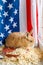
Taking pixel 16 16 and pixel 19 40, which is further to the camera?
pixel 16 16

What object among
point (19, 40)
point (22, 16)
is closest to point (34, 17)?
point (22, 16)

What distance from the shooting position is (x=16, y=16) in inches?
86.4

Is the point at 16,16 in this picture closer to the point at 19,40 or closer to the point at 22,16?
the point at 22,16

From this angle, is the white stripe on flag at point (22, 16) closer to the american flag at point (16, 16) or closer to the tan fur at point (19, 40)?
the american flag at point (16, 16)

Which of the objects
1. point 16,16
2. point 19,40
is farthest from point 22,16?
point 19,40

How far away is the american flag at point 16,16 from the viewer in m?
2.15

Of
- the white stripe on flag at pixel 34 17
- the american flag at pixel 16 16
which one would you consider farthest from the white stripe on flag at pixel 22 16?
the white stripe on flag at pixel 34 17

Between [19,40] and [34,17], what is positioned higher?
[34,17]

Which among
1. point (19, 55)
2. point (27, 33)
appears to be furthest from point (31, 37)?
point (19, 55)

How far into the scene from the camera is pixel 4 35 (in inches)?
85.9

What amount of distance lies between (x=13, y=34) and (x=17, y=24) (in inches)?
6.3

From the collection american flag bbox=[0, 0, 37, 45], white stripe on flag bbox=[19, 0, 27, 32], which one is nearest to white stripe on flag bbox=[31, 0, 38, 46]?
american flag bbox=[0, 0, 37, 45]

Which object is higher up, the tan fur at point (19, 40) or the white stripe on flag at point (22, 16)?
the white stripe on flag at point (22, 16)

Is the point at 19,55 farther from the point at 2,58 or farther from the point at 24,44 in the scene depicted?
the point at 24,44
